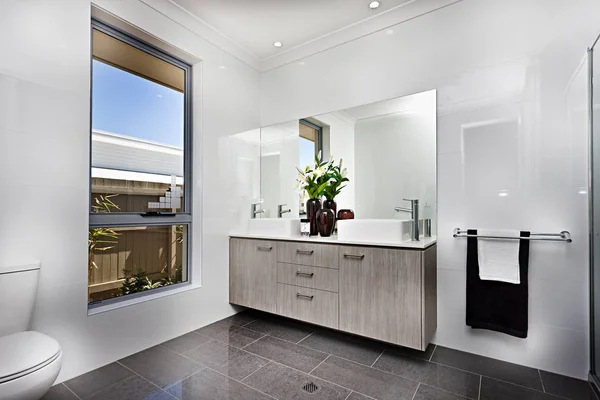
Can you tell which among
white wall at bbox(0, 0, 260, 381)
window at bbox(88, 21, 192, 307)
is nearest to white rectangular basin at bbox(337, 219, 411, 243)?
window at bbox(88, 21, 192, 307)

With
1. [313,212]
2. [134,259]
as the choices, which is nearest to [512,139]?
[313,212]

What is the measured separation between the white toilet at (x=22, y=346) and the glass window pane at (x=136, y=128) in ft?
1.99

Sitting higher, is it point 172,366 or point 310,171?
point 310,171

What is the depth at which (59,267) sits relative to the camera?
1.80 meters

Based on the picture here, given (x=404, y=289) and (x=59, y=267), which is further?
(x=404, y=289)

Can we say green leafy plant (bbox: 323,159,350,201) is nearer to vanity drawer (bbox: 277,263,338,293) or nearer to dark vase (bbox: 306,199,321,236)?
dark vase (bbox: 306,199,321,236)

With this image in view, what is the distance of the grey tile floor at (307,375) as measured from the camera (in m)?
1.69

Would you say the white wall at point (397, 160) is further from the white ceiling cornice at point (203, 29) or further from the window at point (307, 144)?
the white ceiling cornice at point (203, 29)

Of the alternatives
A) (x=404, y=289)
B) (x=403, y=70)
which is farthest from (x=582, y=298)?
(x=403, y=70)

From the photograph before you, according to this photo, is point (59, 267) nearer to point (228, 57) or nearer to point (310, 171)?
point (310, 171)

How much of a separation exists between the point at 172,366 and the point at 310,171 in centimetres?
184

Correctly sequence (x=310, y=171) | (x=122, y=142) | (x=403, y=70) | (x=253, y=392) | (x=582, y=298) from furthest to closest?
(x=310, y=171), (x=403, y=70), (x=122, y=142), (x=582, y=298), (x=253, y=392)

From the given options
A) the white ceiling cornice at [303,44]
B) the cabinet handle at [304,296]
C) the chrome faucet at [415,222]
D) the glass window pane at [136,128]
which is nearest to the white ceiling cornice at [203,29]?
the white ceiling cornice at [303,44]

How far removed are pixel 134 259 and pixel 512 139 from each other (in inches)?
108
